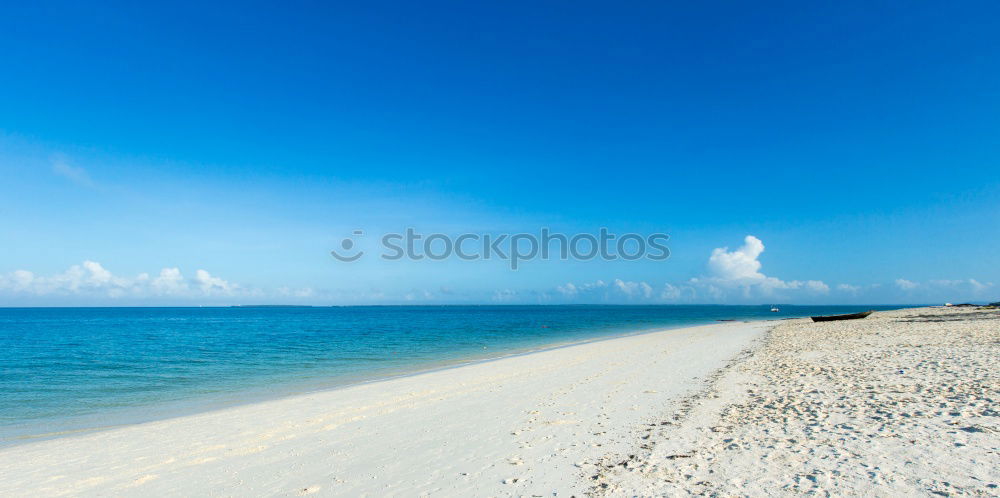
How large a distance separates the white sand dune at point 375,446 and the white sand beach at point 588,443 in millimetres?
45

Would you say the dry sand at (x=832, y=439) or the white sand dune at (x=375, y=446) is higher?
the dry sand at (x=832, y=439)

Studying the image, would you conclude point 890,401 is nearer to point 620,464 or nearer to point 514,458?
point 620,464

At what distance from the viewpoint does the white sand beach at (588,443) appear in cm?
667

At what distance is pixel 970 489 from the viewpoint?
574cm

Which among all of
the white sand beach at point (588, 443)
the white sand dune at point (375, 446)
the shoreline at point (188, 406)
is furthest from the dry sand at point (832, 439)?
the shoreline at point (188, 406)

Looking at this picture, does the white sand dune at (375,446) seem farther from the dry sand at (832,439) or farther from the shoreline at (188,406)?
the shoreline at (188,406)

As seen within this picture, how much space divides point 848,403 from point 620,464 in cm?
623

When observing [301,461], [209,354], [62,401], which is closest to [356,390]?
[301,461]

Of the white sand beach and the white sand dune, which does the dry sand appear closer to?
the white sand beach

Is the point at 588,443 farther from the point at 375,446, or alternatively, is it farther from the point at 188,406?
the point at 188,406

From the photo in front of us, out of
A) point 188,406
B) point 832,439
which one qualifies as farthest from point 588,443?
point 188,406

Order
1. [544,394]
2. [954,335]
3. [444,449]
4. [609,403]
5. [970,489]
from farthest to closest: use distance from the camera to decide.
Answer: [954,335]
[544,394]
[609,403]
[444,449]
[970,489]

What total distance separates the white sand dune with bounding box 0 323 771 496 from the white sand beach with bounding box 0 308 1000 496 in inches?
1.8

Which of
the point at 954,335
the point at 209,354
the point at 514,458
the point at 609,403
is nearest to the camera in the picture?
the point at 514,458
